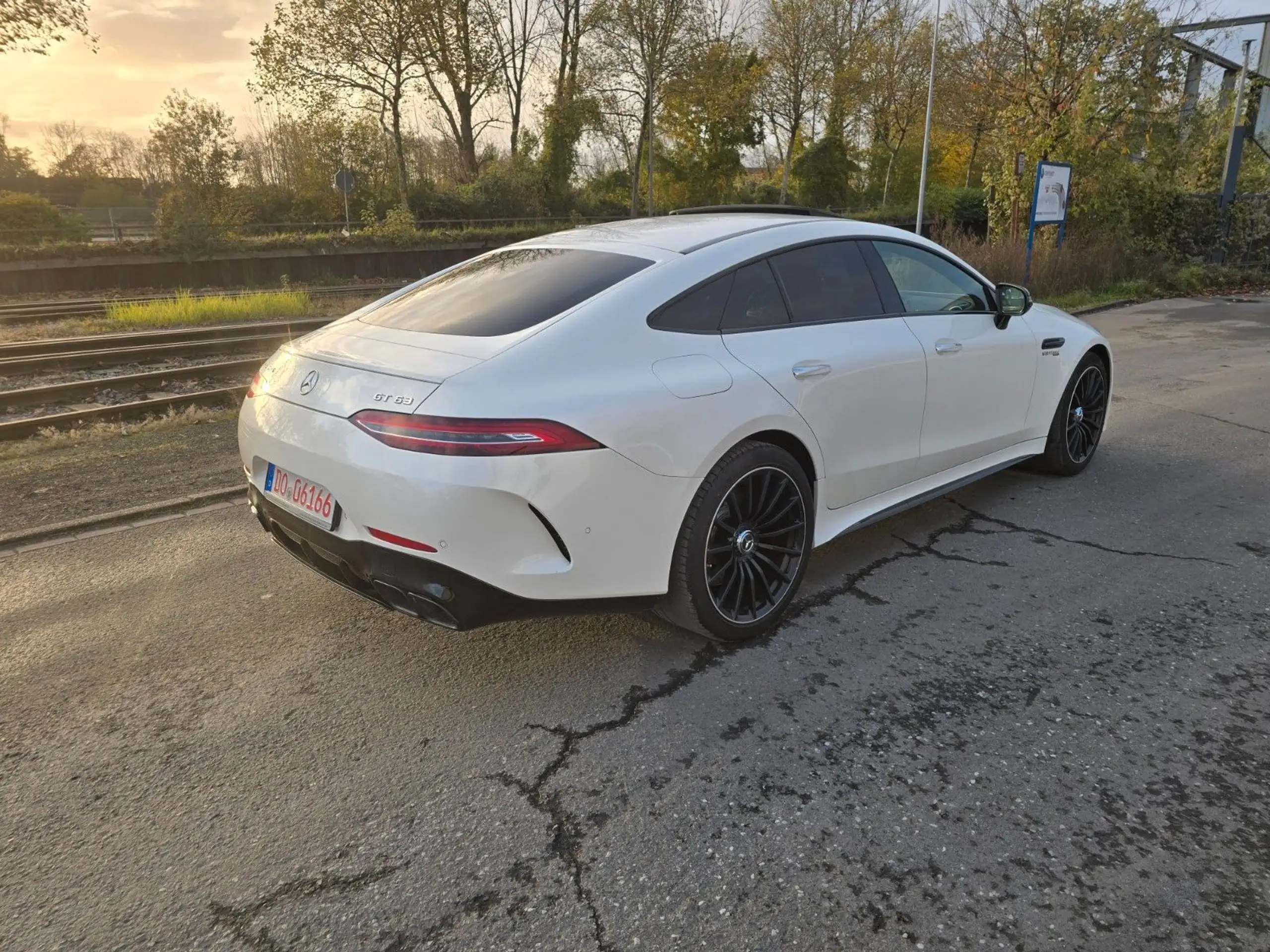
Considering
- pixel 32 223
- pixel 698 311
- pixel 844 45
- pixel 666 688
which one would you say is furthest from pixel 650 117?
pixel 666 688

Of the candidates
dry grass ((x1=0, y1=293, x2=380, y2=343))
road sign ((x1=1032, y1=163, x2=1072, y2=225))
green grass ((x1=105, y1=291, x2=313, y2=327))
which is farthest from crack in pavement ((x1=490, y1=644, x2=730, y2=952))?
road sign ((x1=1032, y1=163, x2=1072, y2=225))

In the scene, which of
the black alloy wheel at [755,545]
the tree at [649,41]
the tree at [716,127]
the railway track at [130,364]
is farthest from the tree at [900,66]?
the black alloy wheel at [755,545]

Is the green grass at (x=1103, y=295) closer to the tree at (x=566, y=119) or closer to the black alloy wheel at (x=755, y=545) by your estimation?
the black alloy wheel at (x=755, y=545)

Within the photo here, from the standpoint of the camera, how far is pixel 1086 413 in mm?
5449

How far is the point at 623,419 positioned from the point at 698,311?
653 millimetres

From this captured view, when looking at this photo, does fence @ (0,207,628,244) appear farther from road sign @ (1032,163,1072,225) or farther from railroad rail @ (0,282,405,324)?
→ road sign @ (1032,163,1072,225)

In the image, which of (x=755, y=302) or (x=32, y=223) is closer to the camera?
(x=755, y=302)

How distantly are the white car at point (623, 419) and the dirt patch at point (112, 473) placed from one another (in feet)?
7.42

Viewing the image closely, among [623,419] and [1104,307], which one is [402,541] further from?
[1104,307]

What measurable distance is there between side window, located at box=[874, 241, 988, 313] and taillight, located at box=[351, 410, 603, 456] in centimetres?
214

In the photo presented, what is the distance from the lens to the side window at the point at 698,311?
121 inches


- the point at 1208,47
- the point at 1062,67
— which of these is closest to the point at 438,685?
the point at 1062,67

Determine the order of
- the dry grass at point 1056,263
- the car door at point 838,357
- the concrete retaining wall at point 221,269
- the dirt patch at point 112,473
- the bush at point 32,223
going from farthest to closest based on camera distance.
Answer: the bush at point 32,223 < the concrete retaining wall at point 221,269 < the dry grass at point 1056,263 < the dirt patch at point 112,473 < the car door at point 838,357

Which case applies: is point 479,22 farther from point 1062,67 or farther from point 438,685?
point 438,685
